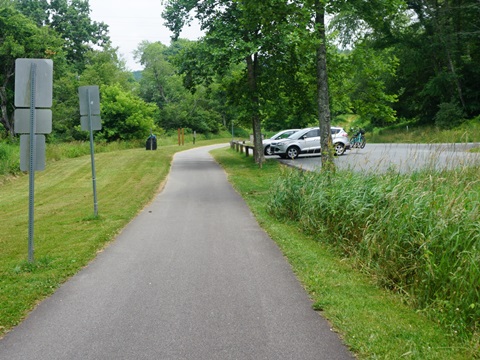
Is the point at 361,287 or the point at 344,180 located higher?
the point at 344,180

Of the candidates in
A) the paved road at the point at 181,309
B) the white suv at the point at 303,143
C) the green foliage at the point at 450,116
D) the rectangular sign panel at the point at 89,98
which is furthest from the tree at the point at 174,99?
the paved road at the point at 181,309

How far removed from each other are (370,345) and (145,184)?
49.9 ft

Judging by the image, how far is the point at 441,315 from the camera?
477 centimetres

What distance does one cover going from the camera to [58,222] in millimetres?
11047

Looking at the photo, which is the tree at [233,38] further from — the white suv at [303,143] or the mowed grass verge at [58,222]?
the mowed grass verge at [58,222]

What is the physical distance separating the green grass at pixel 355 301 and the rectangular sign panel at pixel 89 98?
486 centimetres

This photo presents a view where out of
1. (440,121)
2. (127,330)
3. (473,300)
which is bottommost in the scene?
(127,330)

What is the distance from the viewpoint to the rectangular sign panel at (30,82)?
6.77 metres

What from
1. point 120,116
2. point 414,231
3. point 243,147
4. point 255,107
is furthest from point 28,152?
point 120,116

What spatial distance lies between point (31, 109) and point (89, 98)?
14.5 feet

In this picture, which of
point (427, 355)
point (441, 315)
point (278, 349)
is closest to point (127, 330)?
point (278, 349)

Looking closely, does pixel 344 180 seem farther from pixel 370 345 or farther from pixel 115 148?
pixel 115 148

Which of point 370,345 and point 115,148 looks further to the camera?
point 115,148

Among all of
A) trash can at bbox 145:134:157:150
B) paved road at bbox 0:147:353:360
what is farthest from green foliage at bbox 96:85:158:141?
paved road at bbox 0:147:353:360
